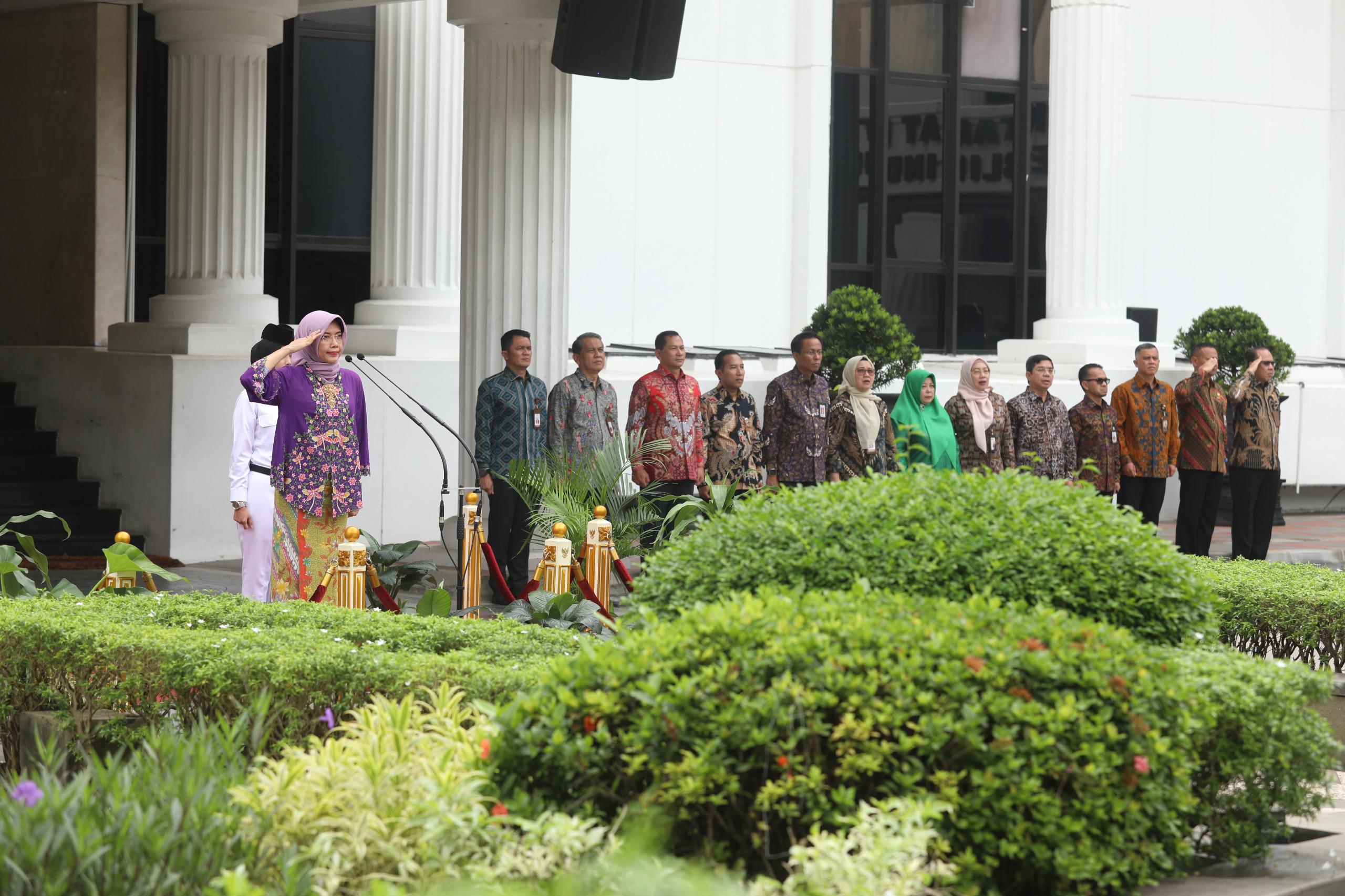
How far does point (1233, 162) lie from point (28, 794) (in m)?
22.0

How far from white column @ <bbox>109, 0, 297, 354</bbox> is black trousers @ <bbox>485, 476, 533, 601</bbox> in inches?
160

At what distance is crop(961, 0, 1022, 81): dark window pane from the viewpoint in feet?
73.7

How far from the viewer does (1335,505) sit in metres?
21.5

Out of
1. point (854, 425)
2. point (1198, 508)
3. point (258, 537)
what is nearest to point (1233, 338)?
point (1198, 508)

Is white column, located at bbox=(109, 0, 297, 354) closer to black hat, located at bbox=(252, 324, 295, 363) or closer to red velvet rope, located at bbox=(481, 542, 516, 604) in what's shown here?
black hat, located at bbox=(252, 324, 295, 363)

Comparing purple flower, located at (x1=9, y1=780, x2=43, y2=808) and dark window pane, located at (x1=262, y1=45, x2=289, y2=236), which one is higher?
dark window pane, located at (x1=262, y1=45, x2=289, y2=236)

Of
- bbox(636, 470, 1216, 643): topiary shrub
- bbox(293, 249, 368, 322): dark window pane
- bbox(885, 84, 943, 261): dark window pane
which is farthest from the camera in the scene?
bbox(885, 84, 943, 261): dark window pane

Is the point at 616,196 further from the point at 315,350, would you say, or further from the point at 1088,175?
the point at 315,350

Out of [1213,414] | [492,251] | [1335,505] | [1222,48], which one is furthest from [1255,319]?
[492,251]

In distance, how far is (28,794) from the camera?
3.80 meters

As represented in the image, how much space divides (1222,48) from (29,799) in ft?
72.4

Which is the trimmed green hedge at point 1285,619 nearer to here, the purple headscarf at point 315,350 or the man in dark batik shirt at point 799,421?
the man in dark batik shirt at point 799,421

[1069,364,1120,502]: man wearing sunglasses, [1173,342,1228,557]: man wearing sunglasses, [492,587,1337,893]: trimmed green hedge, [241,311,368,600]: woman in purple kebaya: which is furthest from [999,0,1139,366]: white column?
[492,587,1337,893]: trimmed green hedge

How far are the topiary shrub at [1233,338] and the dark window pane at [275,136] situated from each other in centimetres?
958
